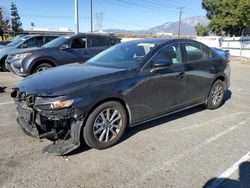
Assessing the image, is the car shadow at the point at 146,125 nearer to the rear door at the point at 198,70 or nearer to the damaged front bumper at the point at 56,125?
the damaged front bumper at the point at 56,125

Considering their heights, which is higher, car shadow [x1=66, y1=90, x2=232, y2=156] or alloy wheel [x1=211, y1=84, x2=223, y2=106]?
alloy wheel [x1=211, y1=84, x2=223, y2=106]

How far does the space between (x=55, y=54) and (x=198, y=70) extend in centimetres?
531

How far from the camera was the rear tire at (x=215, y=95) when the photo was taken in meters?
6.16

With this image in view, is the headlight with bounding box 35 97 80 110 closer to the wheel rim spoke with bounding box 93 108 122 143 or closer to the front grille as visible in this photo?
the front grille

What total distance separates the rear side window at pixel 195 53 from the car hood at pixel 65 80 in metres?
1.67

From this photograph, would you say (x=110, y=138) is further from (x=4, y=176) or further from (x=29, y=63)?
(x=29, y=63)

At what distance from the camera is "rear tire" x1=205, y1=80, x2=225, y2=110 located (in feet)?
20.2

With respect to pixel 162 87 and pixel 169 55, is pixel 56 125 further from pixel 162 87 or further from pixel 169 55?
pixel 169 55

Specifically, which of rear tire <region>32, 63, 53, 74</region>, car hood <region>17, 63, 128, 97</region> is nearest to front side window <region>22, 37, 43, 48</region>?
rear tire <region>32, 63, 53, 74</region>

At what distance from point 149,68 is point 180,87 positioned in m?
0.88

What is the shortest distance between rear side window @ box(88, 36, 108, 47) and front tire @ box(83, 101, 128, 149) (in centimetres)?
601

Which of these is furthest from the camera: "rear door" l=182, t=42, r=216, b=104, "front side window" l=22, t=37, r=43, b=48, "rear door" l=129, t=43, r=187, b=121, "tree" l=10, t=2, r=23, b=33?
"tree" l=10, t=2, r=23, b=33

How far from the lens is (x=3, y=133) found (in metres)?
4.77

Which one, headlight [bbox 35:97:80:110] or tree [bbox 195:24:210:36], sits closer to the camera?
headlight [bbox 35:97:80:110]
